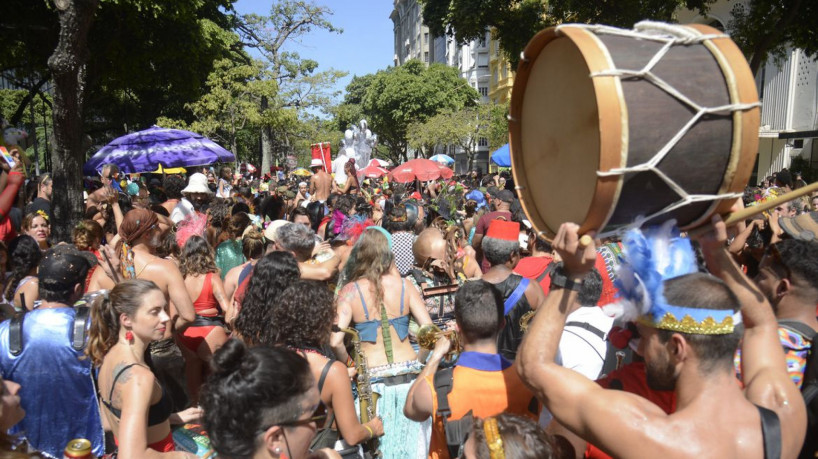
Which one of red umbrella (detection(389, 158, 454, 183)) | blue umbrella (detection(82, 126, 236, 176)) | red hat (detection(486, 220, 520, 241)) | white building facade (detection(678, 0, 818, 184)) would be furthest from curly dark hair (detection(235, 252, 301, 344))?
white building facade (detection(678, 0, 818, 184))

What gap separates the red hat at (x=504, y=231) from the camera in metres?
4.61

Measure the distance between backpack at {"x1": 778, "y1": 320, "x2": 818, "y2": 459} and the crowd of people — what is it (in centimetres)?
1

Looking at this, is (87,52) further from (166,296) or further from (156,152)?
(166,296)

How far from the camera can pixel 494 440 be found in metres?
2.03

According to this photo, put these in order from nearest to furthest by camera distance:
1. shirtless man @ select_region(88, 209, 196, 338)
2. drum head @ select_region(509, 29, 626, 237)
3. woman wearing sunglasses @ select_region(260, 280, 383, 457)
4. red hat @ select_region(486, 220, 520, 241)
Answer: drum head @ select_region(509, 29, 626, 237) < woman wearing sunglasses @ select_region(260, 280, 383, 457) < shirtless man @ select_region(88, 209, 196, 338) < red hat @ select_region(486, 220, 520, 241)

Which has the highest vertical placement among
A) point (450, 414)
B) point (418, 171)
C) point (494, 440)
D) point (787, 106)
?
point (787, 106)

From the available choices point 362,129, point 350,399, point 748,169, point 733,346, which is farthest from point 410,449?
point 362,129

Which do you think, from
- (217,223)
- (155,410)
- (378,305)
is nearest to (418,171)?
(217,223)

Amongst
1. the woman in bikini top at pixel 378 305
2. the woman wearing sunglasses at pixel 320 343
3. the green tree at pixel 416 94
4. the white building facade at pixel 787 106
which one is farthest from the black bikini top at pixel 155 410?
the green tree at pixel 416 94

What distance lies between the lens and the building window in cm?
5747

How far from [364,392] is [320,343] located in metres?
0.67

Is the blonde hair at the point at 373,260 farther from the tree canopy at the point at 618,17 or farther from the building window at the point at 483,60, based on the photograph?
the building window at the point at 483,60

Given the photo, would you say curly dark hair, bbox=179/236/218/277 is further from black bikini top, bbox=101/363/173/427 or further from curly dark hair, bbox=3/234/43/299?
black bikini top, bbox=101/363/173/427

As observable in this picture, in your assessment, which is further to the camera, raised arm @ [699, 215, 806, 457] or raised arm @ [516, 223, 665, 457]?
raised arm @ [699, 215, 806, 457]
